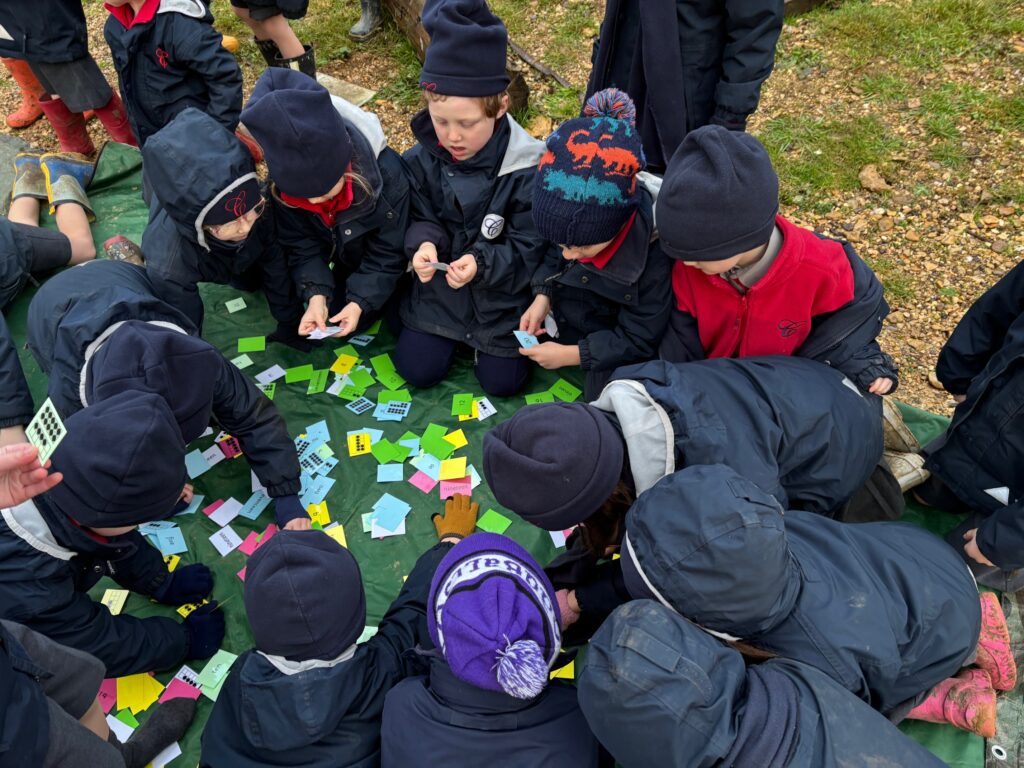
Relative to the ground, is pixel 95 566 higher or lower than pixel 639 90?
lower

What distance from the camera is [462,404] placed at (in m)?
3.29

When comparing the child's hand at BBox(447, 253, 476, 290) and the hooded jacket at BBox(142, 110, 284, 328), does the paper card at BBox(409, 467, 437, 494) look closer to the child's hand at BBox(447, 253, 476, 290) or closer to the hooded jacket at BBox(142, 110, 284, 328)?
the child's hand at BBox(447, 253, 476, 290)

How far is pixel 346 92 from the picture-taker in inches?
206

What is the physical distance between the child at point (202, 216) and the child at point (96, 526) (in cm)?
90

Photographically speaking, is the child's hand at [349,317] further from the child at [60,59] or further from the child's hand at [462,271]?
the child at [60,59]

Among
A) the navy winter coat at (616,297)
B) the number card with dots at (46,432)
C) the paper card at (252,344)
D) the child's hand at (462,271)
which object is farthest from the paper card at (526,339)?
the number card with dots at (46,432)

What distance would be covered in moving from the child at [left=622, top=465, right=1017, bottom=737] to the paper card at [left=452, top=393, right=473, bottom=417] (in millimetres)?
1676

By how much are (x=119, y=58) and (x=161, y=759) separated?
3240 millimetres

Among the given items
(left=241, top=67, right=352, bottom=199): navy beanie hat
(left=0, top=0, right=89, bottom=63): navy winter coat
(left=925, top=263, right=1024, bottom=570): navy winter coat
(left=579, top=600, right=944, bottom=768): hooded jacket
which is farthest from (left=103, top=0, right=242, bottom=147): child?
(left=925, top=263, right=1024, bottom=570): navy winter coat

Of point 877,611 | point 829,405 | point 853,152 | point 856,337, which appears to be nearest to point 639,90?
point 856,337

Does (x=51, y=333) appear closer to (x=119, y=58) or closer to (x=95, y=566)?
(x=95, y=566)

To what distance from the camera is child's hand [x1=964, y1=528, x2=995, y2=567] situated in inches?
89.1

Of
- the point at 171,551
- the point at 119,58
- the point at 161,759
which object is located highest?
the point at 119,58

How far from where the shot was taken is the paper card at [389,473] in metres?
3.06
